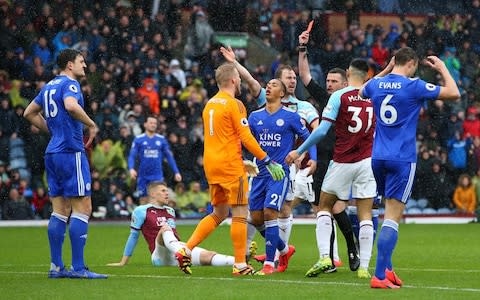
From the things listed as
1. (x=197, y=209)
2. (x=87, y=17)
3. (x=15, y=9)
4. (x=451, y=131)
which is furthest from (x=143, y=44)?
(x=451, y=131)

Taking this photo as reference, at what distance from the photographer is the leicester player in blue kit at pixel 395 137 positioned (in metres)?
11.0

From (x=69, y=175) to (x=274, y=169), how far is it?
2294 millimetres

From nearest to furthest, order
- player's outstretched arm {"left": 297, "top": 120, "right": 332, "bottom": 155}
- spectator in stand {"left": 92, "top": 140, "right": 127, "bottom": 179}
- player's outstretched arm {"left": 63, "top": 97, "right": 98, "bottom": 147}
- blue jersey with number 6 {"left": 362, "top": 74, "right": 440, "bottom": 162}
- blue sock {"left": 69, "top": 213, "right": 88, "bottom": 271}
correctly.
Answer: blue jersey with number 6 {"left": 362, "top": 74, "right": 440, "bottom": 162} → player's outstretched arm {"left": 297, "top": 120, "right": 332, "bottom": 155} → player's outstretched arm {"left": 63, "top": 97, "right": 98, "bottom": 147} → blue sock {"left": 69, "top": 213, "right": 88, "bottom": 271} → spectator in stand {"left": 92, "top": 140, "right": 127, "bottom": 179}

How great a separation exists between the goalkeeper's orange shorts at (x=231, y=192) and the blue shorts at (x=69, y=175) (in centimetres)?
147

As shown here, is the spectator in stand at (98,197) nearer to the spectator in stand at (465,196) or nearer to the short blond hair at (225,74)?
the spectator in stand at (465,196)

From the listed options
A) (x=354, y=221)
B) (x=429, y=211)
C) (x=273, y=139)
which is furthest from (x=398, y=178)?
(x=429, y=211)

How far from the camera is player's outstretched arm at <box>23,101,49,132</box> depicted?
41.6 ft

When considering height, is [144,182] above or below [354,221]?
below

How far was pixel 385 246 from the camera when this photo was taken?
35.9ft

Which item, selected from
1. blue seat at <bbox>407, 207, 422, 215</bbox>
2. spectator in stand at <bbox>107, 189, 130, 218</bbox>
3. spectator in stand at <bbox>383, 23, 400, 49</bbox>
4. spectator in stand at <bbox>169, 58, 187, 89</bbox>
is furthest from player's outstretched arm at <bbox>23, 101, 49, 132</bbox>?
spectator in stand at <bbox>383, 23, 400, 49</bbox>

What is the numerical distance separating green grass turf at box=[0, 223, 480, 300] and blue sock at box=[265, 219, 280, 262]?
26 cm

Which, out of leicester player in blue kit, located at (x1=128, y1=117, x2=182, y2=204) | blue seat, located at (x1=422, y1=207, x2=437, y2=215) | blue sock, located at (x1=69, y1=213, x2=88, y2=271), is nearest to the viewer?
blue sock, located at (x1=69, y1=213, x2=88, y2=271)

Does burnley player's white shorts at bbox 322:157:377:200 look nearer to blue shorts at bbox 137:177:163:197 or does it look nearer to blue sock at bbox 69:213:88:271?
blue sock at bbox 69:213:88:271

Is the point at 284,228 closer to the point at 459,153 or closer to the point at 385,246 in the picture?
the point at 385,246
